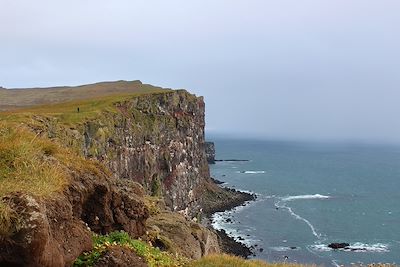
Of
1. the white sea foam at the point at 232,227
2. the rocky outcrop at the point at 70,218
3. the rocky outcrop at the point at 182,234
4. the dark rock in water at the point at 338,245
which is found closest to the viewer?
the rocky outcrop at the point at 70,218

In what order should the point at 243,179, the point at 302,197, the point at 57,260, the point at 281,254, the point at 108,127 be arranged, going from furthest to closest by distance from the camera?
1. the point at 243,179
2. the point at 302,197
3. the point at 281,254
4. the point at 108,127
5. the point at 57,260

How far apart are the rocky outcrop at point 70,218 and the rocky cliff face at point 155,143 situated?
40681 millimetres

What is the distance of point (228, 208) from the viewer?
125 meters

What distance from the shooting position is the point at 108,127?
238 feet

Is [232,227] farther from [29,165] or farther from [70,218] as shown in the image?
[29,165]

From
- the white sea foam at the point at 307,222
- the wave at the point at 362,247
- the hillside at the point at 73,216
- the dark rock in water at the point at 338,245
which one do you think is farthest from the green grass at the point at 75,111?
the white sea foam at the point at 307,222

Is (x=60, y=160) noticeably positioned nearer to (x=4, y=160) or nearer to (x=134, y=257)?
(x=4, y=160)

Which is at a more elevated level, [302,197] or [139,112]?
[139,112]

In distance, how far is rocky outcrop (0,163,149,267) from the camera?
1098cm

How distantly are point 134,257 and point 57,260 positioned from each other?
309cm

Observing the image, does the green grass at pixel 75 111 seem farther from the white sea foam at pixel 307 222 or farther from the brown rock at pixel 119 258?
the white sea foam at pixel 307 222

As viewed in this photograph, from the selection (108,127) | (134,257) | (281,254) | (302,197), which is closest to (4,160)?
(134,257)

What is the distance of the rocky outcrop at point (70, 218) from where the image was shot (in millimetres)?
10984

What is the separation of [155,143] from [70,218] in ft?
272
